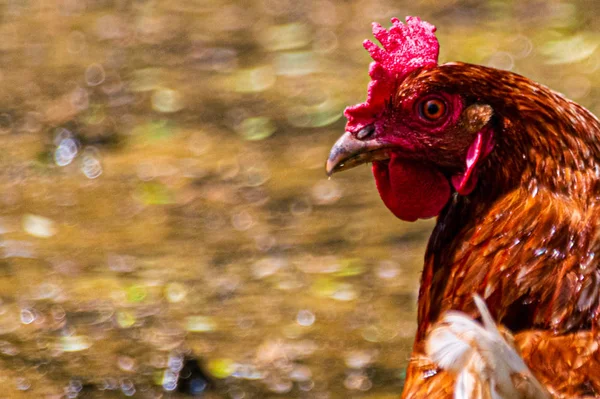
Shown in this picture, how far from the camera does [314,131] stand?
6.73 m

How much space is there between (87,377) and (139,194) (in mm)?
1854

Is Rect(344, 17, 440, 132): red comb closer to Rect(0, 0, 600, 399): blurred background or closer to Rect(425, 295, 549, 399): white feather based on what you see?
Rect(425, 295, 549, 399): white feather

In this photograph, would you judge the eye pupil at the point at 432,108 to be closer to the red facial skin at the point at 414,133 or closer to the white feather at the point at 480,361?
the red facial skin at the point at 414,133

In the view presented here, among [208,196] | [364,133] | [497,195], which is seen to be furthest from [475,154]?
[208,196]

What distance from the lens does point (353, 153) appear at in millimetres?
3127

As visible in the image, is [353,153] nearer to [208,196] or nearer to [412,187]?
[412,187]

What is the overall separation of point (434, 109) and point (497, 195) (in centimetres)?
34

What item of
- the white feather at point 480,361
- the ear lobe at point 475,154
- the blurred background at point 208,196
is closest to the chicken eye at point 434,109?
the ear lobe at point 475,154

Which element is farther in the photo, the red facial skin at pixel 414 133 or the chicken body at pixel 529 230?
the red facial skin at pixel 414 133

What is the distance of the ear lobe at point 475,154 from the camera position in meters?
2.83

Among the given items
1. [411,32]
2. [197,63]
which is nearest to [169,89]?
[197,63]

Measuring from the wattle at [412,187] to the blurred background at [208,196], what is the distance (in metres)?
1.49

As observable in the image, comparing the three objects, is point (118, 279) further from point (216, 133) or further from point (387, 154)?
point (387, 154)

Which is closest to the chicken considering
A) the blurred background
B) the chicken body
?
the chicken body
